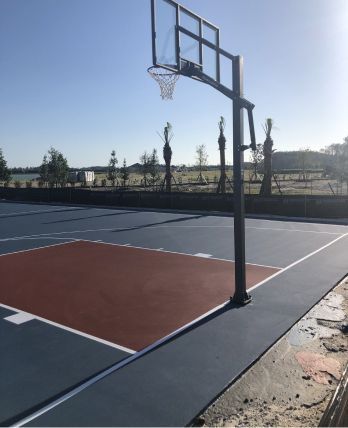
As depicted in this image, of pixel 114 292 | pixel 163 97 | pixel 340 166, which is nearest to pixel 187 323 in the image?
pixel 114 292

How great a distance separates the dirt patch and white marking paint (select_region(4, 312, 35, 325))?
4368 mm

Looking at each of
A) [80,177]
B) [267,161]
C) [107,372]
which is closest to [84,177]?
[80,177]

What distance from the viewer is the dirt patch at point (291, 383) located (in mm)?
4574

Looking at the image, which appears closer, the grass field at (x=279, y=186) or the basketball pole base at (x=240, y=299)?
the basketball pole base at (x=240, y=299)

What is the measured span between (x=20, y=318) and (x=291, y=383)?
5.17 metres

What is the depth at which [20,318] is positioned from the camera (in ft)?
25.5

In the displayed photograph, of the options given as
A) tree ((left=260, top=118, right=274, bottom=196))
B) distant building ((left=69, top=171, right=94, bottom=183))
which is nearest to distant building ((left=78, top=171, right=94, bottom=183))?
distant building ((left=69, top=171, right=94, bottom=183))

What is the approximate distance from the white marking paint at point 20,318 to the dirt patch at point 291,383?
437 centimetres

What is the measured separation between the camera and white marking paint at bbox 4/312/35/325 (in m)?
7.61

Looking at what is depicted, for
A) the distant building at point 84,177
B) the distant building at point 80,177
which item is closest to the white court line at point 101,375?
the distant building at point 84,177

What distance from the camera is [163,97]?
430 inches

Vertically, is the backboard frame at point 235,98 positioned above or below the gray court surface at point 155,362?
above

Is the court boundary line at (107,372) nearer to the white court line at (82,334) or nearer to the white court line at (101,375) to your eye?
the white court line at (101,375)

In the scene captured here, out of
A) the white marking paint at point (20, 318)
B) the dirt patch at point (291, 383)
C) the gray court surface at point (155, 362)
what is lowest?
the dirt patch at point (291, 383)
